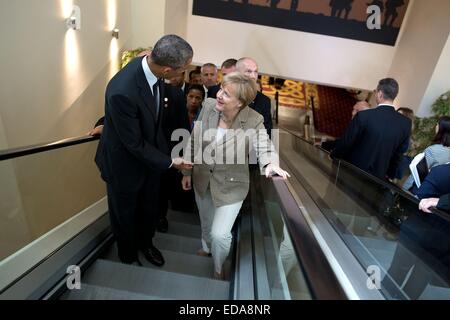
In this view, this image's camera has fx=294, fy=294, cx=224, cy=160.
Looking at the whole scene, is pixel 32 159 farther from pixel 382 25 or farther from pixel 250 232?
pixel 382 25

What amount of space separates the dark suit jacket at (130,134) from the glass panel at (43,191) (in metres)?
0.61

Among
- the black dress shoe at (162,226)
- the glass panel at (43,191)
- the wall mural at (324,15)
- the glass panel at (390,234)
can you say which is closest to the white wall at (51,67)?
the glass panel at (43,191)

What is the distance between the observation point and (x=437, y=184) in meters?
2.20

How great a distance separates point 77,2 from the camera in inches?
160

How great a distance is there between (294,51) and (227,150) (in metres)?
5.82

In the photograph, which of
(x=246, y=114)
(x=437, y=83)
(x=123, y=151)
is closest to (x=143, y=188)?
(x=123, y=151)

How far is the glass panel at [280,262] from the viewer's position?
1.24m

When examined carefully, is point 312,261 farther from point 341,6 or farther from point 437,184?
point 341,6

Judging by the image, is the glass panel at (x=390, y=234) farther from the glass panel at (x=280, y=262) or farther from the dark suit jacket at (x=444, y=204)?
the glass panel at (x=280, y=262)

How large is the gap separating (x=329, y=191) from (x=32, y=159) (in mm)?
3134

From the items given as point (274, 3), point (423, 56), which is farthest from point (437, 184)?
point (274, 3)

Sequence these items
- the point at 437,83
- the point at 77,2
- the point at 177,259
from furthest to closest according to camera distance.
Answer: the point at 437,83 → the point at 77,2 → the point at 177,259

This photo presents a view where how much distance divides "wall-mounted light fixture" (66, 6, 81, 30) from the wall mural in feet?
11.7

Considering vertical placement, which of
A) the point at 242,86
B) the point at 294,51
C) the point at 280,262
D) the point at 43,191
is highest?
the point at 294,51
